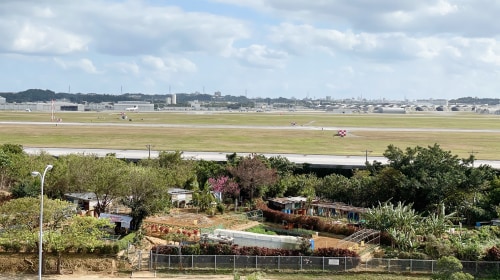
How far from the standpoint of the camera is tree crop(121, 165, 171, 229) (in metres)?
37.2

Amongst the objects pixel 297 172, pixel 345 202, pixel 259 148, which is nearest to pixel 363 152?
pixel 259 148

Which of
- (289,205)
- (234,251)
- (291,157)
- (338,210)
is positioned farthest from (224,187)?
(291,157)

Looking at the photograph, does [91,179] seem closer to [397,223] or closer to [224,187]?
[224,187]

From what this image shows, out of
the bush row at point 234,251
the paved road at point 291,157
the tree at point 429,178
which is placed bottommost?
the bush row at point 234,251

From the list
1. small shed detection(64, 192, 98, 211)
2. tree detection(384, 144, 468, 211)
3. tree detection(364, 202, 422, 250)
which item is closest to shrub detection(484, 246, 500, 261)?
tree detection(364, 202, 422, 250)

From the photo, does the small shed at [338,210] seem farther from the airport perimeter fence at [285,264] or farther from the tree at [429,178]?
the airport perimeter fence at [285,264]

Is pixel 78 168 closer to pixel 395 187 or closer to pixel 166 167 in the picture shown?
pixel 166 167

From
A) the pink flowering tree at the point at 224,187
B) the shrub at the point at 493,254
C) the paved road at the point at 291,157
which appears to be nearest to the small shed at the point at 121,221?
the pink flowering tree at the point at 224,187

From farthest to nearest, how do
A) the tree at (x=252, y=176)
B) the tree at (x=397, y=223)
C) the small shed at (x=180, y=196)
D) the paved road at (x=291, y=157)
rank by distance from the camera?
the paved road at (x=291, y=157), the tree at (x=252, y=176), the small shed at (x=180, y=196), the tree at (x=397, y=223)

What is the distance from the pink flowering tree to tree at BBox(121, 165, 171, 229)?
7.83 metres

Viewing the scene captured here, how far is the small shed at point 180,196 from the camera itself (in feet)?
155

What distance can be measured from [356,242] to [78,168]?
23743 millimetres

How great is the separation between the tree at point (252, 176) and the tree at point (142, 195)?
9.35 meters

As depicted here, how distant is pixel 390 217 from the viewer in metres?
35.7
